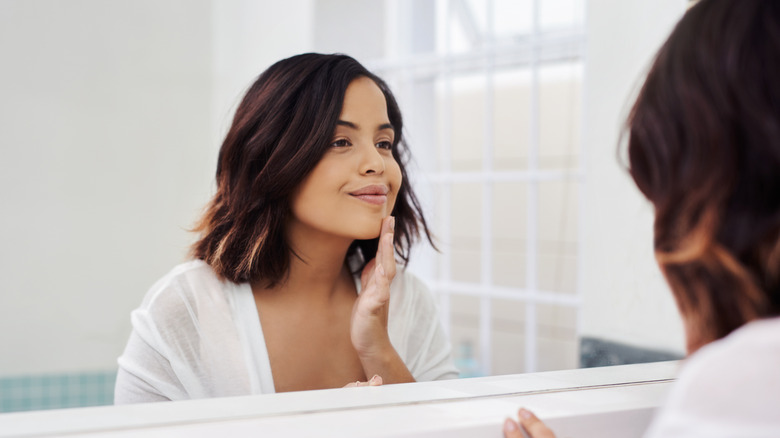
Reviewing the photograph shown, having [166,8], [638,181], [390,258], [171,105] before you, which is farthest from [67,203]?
[638,181]

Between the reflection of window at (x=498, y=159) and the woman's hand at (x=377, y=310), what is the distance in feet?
3.43

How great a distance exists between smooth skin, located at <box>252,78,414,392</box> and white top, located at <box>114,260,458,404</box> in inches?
1.4

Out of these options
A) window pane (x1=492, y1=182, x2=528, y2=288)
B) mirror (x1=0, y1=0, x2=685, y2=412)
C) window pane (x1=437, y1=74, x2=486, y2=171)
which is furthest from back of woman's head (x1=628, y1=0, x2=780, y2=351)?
window pane (x1=492, y1=182, x2=528, y2=288)

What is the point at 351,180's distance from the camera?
40.8 inches

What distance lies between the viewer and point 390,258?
109 centimetres

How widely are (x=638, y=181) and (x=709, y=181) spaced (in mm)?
72

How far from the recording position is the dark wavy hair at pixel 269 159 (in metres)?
1.04

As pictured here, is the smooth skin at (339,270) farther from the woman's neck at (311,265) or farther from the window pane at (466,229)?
the window pane at (466,229)

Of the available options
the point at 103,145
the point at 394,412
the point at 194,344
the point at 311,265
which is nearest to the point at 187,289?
the point at 194,344

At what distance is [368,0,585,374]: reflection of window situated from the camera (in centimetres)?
209

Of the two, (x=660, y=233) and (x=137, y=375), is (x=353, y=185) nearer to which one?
(x=137, y=375)

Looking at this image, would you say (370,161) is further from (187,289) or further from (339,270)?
(187,289)

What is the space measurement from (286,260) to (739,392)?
80 centimetres

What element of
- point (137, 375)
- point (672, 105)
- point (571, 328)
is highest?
point (672, 105)
